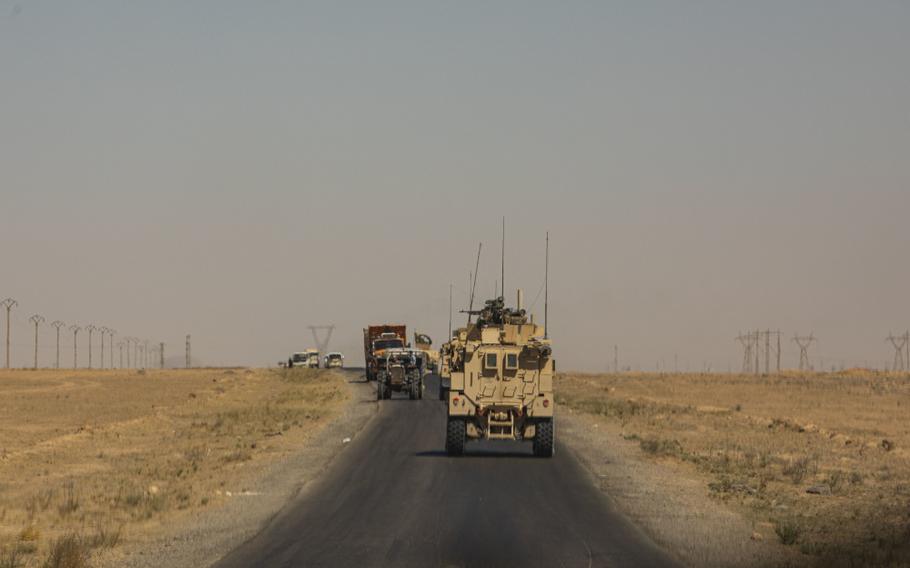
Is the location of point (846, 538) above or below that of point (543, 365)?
below

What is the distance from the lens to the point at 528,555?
813 inches

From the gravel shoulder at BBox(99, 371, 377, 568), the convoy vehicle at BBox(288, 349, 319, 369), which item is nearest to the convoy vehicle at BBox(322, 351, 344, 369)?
the convoy vehicle at BBox(288, 349, 319, 369)

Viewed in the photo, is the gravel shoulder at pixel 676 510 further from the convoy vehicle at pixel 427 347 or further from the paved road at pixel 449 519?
the convoy vehicle at pixel 427 347

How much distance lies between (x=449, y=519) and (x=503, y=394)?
12611 mm

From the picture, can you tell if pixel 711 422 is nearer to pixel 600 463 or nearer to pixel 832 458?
pixel 832 458

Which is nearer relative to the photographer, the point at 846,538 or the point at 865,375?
the point at 846,538

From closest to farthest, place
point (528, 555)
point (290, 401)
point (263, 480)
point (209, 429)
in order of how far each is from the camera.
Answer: point (528, 555) → point (263, 480) → point (209, 429) → point (290, 401)

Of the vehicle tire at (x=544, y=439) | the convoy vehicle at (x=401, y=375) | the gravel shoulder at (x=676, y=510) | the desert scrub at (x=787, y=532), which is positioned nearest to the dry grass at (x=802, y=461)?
the desert scrub at (x=787, y=532)

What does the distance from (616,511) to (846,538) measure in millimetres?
4948

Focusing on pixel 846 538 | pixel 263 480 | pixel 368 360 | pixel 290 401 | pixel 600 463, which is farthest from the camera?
pixel 368 360

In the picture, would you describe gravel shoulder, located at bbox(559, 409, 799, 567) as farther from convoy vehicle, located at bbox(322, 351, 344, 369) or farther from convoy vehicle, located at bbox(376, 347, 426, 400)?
convoy vehicle, located at bbox(322, 351, 344, 369)

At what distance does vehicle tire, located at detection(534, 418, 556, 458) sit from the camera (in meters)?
37.9

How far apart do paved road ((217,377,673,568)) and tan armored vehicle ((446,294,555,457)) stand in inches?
30.8

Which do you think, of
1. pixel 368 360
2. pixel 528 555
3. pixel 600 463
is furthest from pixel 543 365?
pixel 368 360
